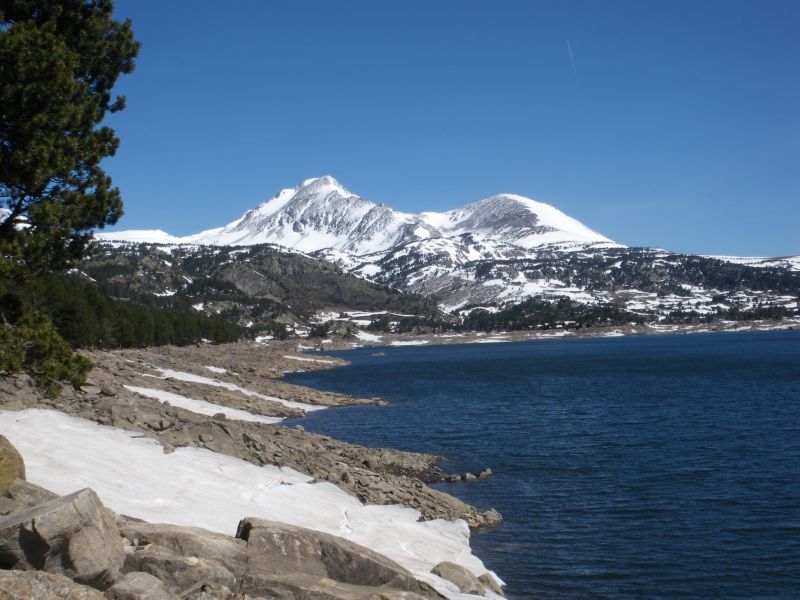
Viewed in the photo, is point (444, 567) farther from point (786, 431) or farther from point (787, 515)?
point (786, 431)

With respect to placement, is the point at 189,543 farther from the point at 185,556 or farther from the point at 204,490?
the point at 204,490

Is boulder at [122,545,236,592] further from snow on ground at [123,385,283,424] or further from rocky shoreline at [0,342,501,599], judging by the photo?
snow on ground at [123,385,283,424]

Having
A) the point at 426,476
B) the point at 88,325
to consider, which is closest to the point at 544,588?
the point at 426,476

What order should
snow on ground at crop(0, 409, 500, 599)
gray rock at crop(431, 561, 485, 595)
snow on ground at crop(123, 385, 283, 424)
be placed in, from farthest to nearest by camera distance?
snow on ground at crop(123, 385, 283, 424)
snow on ground at crop(0, 409, 500, 599)
gray rock at crop(431, 561, 485, 595)

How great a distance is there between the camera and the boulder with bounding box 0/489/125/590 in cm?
1088

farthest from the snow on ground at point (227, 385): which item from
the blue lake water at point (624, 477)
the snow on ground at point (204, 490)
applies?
the snow on ground at point (204, 490)

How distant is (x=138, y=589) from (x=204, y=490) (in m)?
11.4

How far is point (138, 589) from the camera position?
10.6 meters

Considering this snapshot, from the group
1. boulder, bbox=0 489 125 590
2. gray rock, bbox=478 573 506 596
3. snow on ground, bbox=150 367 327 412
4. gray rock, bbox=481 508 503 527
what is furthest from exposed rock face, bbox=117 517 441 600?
snow on ground, bbox=150 367 327 412

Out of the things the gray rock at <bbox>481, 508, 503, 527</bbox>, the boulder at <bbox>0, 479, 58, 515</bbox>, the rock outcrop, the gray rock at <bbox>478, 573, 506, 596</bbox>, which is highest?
the boulder at <bbox>0, 479, 58, 515</bbox>

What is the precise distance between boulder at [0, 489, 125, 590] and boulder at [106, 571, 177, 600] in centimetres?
56

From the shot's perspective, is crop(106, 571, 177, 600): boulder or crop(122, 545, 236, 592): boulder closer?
crop(106, 571, 177, 600): boulder

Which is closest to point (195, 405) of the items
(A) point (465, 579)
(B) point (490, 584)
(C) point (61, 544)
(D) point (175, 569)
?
(B) point (490, 584)

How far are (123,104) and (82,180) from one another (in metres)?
3.41
